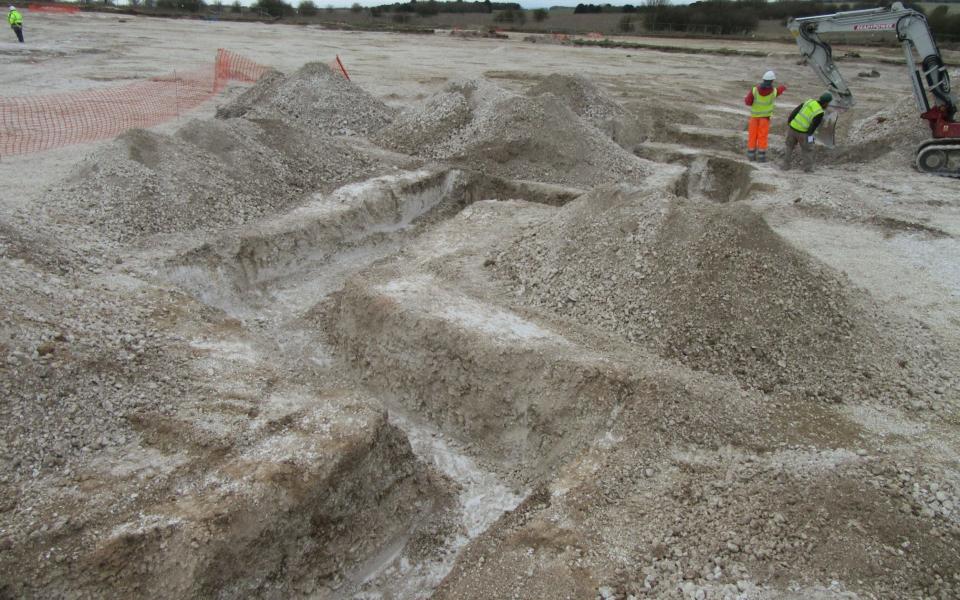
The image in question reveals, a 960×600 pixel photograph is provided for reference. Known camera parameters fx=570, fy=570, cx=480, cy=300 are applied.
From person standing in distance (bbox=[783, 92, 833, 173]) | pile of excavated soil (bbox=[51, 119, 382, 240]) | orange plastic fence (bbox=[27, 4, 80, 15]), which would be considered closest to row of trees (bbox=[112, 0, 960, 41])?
orange plastic fence (bbox=[27, 4, 80, 15])

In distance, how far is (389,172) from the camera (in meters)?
9.84

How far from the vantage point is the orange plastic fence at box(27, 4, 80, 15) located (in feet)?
109

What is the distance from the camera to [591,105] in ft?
42.7

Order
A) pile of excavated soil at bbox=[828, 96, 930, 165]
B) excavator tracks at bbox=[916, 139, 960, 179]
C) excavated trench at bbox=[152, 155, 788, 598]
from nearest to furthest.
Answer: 1. excavated trench at bbox=[152, 155, 788, 598]
2. excavator tracks at bbox=[916, 139, 960, 179]
3. pile of excavated soil at bbox=[828, 96, 930, 165]

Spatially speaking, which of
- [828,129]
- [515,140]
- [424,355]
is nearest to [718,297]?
[424,355]

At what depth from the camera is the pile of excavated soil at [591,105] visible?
12750 millimetres

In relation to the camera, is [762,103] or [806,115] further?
[762,103]

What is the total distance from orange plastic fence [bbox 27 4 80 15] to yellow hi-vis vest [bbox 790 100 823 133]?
133 ft

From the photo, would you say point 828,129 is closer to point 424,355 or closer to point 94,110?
point 424,355

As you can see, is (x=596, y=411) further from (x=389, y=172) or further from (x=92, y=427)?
(x=389, y=172)

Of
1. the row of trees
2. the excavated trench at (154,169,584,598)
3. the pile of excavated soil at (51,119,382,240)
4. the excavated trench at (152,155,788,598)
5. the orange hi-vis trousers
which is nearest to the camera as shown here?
the excavated trench at (154,169,584,598)

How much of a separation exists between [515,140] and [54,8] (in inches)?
1533

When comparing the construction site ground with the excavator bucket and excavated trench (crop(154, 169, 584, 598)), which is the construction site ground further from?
the excavator bucket

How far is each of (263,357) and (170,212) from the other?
10.8ft
